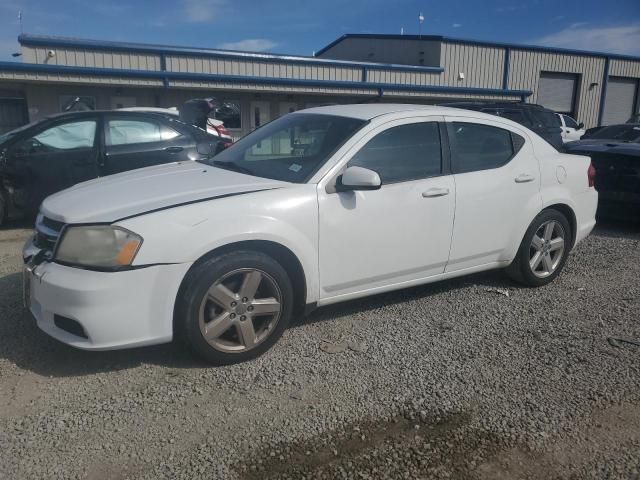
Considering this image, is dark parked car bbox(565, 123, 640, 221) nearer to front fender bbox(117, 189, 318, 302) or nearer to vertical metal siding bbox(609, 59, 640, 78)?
front fender bbox(117, 189, 318, 302)

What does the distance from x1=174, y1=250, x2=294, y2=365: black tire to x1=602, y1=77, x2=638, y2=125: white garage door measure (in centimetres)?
3163

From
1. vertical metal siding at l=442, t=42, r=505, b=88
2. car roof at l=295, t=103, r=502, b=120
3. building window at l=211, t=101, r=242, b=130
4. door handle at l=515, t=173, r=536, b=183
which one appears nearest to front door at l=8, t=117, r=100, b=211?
car roof at l=295, t=103, r=502, b=120

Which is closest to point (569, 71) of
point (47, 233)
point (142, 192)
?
point (142, 192)

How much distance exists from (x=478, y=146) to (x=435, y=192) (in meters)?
0.72

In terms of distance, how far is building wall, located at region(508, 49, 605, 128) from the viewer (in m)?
27.5

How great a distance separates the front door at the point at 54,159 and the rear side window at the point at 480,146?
4656mm

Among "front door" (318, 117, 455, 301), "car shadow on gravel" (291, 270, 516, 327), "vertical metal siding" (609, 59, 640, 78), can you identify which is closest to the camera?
"front door" (318, 117, 455, 301)

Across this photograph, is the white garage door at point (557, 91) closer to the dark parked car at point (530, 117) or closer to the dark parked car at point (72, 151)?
the dark parked car at point (530, 117)

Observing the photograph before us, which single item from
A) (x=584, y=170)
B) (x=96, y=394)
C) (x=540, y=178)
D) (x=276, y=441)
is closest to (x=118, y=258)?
(x=96, y=394)

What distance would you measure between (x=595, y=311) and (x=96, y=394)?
3.71 m

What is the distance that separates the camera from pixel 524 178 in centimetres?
460

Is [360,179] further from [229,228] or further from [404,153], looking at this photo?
[229,228]

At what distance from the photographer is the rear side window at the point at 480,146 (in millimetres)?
4297

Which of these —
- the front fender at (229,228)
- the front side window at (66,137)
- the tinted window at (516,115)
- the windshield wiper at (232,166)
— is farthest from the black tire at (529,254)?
the tinted window at (516,115)
